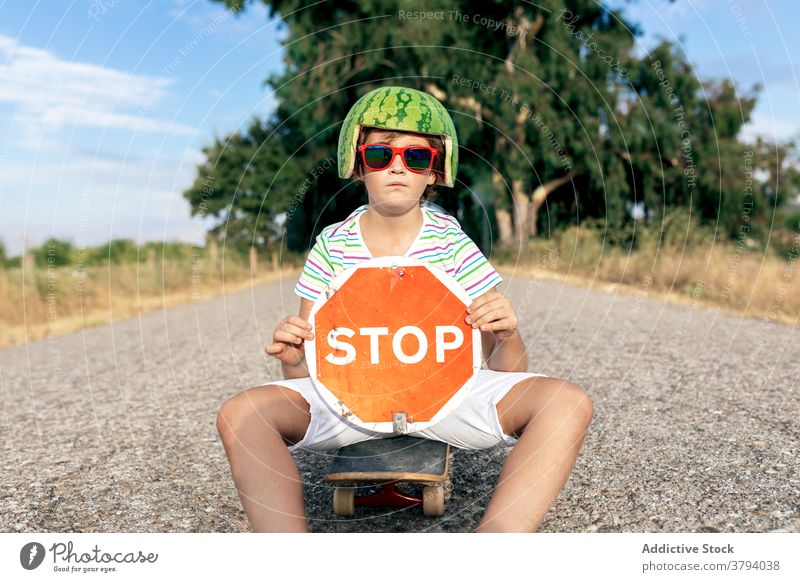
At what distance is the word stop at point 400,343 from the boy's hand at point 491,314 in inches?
2.4

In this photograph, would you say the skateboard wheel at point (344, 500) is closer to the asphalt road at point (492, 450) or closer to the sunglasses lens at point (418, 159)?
the asphalt road at point (492, 450)

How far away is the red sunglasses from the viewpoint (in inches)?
86.4

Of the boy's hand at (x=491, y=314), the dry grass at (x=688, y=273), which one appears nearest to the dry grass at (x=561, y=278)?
the dry grass at (x=688, y=273)

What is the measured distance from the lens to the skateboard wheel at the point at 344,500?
96.6 inches

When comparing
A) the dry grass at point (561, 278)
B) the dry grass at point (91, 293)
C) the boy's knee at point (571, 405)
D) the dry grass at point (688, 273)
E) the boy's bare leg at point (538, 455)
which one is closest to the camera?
the boy's bare leg at point (538, 455)

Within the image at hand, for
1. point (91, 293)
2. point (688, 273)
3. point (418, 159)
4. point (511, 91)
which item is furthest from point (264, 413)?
point (511, 91)

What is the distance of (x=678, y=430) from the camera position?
3.53 m

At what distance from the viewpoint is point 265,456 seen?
2.04 metres

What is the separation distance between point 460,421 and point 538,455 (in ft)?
1.02

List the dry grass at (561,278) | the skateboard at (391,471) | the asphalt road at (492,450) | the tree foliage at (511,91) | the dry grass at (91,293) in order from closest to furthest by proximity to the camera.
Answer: the skateboard at (391,471) → the asphalt road at (492,450) → the dry grass at (561,278) → the dry grass at (91,293) → the tree foliage at (511,91)

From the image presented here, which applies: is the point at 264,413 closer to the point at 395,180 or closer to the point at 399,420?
the point at 399,420
